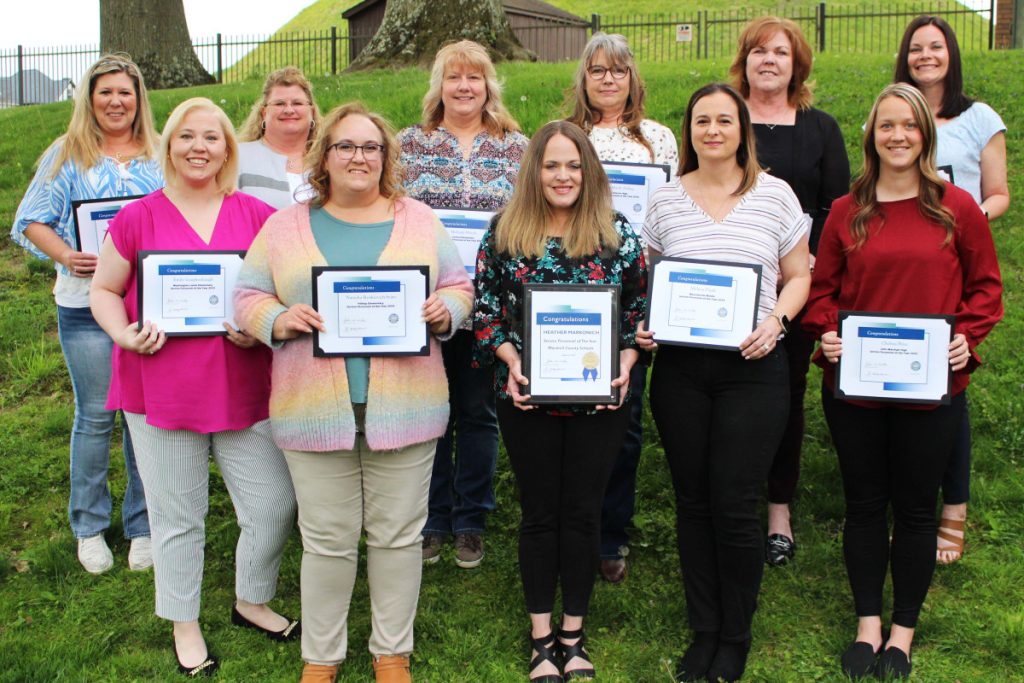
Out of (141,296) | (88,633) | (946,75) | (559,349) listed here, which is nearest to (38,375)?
(88,633)

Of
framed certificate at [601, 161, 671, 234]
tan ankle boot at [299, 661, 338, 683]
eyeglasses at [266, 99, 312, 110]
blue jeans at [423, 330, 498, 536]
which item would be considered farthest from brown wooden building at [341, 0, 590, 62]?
tan ankle boot at [299, 661, 338, 683]

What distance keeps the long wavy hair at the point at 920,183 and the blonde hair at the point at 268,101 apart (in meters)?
2.66

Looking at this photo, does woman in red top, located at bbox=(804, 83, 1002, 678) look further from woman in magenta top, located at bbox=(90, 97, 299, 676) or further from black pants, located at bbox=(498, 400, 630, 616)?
woman in magenta top, located at bbox=(90, 97, 299, 676)

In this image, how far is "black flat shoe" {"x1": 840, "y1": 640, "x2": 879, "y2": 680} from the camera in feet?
13.3

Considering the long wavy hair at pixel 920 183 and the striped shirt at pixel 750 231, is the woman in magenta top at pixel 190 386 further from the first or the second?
the long wavy hair at pixel 920 183

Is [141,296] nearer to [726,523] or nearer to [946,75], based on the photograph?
[726,523]

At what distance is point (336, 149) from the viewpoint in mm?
3791

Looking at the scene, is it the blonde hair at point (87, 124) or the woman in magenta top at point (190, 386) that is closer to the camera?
the woman in magenta top at point (190, 386)

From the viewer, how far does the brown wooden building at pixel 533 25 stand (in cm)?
2436

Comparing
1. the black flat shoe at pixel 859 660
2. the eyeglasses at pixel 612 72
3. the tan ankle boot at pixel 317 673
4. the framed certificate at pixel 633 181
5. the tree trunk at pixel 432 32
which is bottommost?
the tan ankle boot at pixel 317 673

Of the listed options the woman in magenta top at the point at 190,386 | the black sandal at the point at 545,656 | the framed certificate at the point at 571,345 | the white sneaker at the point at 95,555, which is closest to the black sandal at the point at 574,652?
the black sandal at the point at 545,656

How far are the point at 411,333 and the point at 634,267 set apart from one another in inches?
36.4

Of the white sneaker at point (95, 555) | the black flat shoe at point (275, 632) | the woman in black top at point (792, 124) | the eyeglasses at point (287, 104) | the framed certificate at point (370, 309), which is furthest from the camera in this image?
the white sneaker at point (95, 555)

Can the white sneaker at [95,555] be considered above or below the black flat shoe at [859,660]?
above
